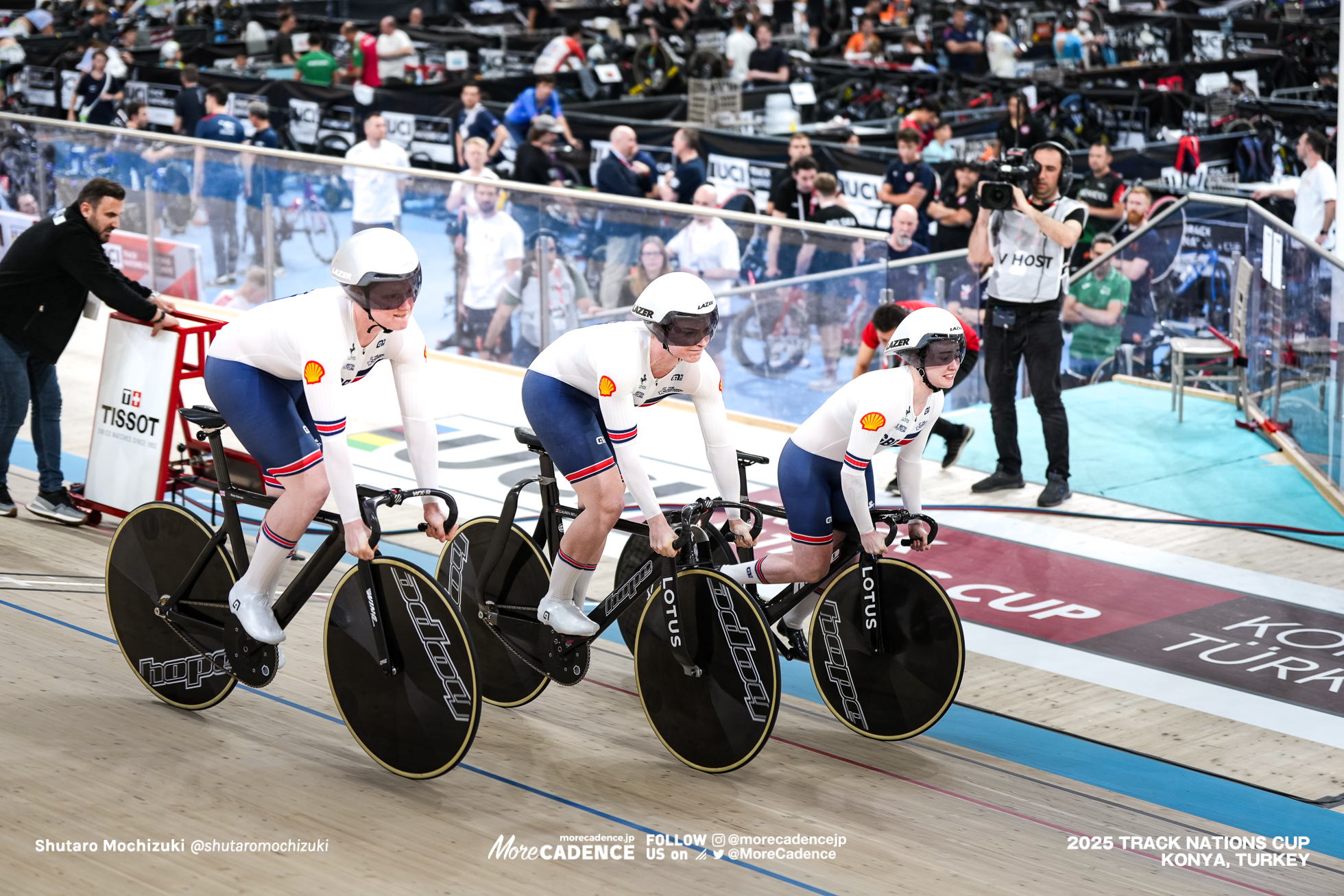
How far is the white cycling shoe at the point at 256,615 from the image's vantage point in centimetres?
485

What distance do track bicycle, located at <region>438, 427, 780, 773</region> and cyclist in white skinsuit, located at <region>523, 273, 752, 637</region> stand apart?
0.12 m

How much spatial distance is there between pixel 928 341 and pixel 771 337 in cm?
485

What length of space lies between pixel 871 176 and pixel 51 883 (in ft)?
38.8

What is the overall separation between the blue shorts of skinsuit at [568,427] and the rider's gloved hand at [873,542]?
3.07ft

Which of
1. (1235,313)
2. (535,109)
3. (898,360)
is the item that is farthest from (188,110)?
(898,360)

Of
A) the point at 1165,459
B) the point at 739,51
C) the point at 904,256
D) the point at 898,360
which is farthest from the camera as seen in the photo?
the point at 739,51

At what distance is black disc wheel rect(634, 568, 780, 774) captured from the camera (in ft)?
15.7

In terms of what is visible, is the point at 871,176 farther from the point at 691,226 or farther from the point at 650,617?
the point at 650,617

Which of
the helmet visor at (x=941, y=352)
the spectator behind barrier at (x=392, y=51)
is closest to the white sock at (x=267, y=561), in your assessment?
the helmet visor at (x=941, y=352)

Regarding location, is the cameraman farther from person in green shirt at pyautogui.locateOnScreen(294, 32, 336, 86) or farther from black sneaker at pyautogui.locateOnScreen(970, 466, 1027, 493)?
person in green shirt at pyautogui.locateOnScreen(294, 32, 336, 86)

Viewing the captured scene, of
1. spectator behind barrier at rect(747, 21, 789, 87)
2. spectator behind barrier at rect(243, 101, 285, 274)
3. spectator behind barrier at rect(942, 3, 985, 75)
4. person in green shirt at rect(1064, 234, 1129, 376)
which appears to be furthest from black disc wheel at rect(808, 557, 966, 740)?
spectator behind barrier at rect(942, 3, 985, 75)

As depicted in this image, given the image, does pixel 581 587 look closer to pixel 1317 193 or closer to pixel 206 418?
pixel 206 418

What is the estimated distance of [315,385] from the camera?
15.0 ft

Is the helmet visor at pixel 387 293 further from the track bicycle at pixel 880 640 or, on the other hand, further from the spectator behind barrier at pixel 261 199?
the spectator behind barrier at pixel 261 199
